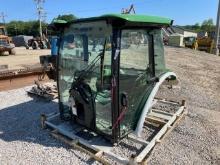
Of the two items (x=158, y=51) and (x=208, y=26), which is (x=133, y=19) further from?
(x=208, y=26)

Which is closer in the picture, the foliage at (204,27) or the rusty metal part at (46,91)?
the rusty metal part at (46,91)

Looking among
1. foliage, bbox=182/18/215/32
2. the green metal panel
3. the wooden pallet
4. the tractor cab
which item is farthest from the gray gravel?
foliage, bbox=182/18/215/32

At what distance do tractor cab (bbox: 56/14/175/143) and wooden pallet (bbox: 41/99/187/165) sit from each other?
0.18 metres

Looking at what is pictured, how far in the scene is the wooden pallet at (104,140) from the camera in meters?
3.45

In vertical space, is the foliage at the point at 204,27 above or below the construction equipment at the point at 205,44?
above

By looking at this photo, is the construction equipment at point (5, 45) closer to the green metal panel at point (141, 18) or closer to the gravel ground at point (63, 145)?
the gravel ground at point (63, 145)

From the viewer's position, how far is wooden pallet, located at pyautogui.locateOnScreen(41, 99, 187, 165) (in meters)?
3.45

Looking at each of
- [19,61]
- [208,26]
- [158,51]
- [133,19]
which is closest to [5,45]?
[19,61]

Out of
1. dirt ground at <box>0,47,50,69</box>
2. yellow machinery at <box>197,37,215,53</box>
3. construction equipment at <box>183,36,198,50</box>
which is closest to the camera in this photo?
dirt ground at <box>0,47,50,69</box>

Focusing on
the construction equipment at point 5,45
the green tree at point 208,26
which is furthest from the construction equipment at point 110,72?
the green tree at point 208,26

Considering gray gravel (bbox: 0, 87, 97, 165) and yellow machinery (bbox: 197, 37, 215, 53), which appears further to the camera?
yellow machinery (bbox: 197, 37, 215, 53)

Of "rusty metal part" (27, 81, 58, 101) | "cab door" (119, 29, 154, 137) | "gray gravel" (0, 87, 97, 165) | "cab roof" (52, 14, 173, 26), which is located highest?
"cab roof" (52, 14, 173, 26)

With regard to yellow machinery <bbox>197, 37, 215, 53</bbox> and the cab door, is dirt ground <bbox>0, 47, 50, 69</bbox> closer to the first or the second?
the cab door

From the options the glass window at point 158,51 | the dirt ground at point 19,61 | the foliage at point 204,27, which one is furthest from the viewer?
the foliage at point 204,27
